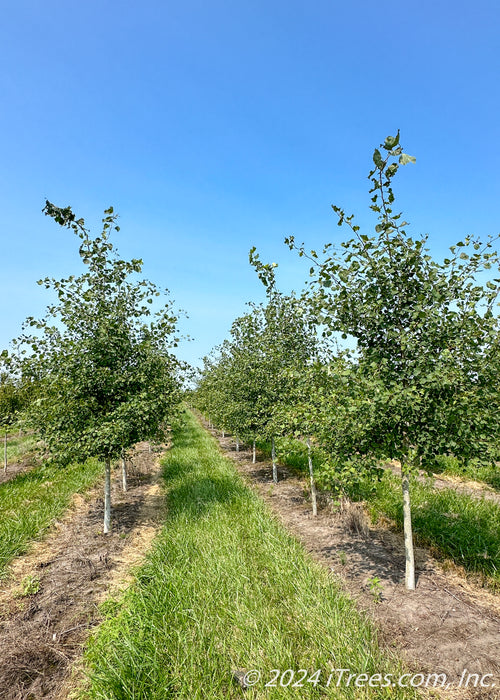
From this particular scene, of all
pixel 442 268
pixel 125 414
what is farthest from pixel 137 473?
pixel 442 268

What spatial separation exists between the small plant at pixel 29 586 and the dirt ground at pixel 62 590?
0.01 m

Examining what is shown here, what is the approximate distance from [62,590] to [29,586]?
0.56 metres

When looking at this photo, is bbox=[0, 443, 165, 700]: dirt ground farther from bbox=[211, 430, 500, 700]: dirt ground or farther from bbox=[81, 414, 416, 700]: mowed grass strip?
bbox=[211, 430, 500, 700]: dirt ground

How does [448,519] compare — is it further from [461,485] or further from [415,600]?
[461,485]

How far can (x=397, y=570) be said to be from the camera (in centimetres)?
636

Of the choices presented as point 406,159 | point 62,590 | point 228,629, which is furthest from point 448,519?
point 62,590

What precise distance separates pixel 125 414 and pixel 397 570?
6.17 m

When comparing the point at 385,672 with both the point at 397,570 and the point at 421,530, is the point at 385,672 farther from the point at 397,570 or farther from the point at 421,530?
the point at 421,530

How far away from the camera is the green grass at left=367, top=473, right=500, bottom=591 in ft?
20.6

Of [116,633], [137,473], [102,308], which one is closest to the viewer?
[116,633]

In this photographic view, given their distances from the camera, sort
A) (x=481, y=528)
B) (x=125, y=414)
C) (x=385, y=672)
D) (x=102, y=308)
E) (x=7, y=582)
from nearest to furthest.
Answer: (x=385, y=672) → (x=7, y=582) → (x=481, y=528) → (x=125, y=414) → (x=102, y=308)

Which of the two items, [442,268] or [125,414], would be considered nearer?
[442,268]

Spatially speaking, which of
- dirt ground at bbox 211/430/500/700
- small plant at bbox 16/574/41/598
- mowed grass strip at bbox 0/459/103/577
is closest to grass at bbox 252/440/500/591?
dirt ground at bbox 211/430/500/700

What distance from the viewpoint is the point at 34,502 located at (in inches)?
380
